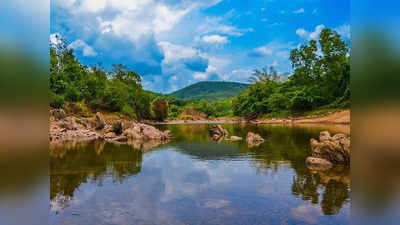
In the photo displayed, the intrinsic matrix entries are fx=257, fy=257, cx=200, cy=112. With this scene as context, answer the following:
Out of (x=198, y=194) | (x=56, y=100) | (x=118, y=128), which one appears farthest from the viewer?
(x=56, y=100)

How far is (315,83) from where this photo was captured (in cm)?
7788

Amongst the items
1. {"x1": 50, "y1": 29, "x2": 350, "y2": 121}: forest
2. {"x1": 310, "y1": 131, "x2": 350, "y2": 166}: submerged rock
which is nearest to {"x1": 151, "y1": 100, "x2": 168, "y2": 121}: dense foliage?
{"x1": 50, "y1": 29, "x2": 350, "y2": 121}: forest

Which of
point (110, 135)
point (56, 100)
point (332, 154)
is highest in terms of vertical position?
point (56, 100)

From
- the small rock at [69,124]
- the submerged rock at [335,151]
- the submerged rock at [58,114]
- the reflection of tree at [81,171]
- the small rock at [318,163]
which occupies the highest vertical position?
the submerged rock at [58,114]

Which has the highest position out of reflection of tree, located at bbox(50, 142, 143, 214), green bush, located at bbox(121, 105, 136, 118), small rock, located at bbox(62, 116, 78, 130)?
green bush, located at bbox(121, 105, 136, 118)

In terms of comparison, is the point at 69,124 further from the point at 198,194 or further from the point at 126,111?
the point at 126,111

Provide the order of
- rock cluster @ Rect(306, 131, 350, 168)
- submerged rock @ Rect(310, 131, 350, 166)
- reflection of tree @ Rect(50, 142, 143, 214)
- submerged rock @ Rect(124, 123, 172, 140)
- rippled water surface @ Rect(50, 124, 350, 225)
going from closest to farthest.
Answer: rippled water surface @ Rect(50, 124, 350, 225), reflection of tree @ Rect(50, 142, 143, 214), rock cluster @ Rect(306, 131, 350, 168), submerged rock @ Rect(310, 131, 350, 166), submerged rock @ Rect(124, 123, 172, 140)

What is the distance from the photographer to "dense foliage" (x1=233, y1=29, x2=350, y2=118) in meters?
67.9

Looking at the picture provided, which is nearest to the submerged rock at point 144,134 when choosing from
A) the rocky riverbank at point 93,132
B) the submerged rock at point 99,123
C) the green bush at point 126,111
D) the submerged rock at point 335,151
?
the rocky riverbank at point 93,132

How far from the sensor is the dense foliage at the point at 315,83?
6794 cm

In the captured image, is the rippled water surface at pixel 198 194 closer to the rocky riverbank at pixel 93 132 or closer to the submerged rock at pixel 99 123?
the rocky riverbank at pixel 93 132

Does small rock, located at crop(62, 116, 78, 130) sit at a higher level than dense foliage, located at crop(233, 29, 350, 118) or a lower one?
lower

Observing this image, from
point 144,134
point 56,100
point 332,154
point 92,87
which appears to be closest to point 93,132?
point 144,134

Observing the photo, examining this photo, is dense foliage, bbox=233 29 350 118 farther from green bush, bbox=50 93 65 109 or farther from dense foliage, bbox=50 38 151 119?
green bush, bbox=50 93 65 109
